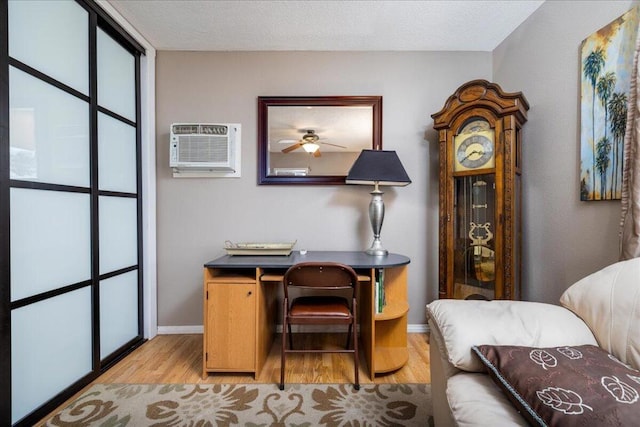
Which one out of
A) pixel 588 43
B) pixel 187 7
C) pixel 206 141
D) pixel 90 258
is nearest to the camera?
pixel 588 43

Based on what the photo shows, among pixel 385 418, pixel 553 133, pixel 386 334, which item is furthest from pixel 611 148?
pixel 385 418

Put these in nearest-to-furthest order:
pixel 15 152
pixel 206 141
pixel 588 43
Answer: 1. pixel 15 152
2. pixel 588 43
3. pixel 206 141

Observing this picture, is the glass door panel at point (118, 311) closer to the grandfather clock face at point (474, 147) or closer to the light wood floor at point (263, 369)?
the light wood floor at point (263, 369)

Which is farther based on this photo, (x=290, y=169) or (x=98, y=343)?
(x=290, y=169)

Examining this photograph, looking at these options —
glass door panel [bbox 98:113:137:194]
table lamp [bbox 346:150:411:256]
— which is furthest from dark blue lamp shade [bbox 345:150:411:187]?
glass door panel [bbox 98:113:137:194]

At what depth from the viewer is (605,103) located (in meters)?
1.45

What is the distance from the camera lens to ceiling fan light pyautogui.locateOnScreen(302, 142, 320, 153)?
2.36 metres

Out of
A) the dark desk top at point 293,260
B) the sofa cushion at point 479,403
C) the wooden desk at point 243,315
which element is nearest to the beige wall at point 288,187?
the dark desk top at point 293,260

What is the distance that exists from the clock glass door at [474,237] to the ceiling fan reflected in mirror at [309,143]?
3.55ft

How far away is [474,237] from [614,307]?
110 cm

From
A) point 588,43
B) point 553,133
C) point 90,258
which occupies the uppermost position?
point 588,43

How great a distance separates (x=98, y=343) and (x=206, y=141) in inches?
64.2

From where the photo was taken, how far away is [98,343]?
179 cm

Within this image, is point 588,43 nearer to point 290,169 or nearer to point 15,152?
point 290,169
